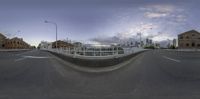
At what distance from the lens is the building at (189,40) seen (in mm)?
Result: 167962

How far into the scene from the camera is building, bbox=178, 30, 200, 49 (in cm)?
16796

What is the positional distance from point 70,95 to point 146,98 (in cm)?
225

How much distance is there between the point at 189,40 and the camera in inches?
6836

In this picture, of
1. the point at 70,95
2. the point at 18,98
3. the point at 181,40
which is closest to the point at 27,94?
the point at 18,98

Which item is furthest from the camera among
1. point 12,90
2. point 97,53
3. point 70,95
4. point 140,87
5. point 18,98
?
point 97,53

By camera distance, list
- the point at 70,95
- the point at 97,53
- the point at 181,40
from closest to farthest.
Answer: the point at 70,95 < the point at 97,53 < the point at 181,40

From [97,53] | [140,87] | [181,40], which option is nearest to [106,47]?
[97,53]

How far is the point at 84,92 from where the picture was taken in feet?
33.1

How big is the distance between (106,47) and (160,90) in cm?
2475

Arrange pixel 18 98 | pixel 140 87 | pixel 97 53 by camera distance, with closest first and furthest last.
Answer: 1. pixel 18 98
2. pixel 140 87
3. pixel 97 53

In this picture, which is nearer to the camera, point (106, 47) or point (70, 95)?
point (70, 95)

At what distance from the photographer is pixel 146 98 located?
8930 mm

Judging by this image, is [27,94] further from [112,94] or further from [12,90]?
[112,94]

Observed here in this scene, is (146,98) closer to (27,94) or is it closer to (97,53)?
(27,94)
